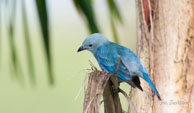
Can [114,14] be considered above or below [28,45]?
above

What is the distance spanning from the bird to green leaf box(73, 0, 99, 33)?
205 millimetres

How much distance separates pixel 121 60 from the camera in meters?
1.24

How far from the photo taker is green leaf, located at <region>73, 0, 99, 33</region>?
163 cm

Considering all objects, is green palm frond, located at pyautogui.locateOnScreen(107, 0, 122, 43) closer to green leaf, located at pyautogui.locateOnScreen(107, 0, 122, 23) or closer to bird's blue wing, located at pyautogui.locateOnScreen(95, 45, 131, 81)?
green leaf, located at pyautogui.locateOnScreen(107, 0, 122, 23)

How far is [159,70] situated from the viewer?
4.70ft

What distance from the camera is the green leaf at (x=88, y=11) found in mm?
1628

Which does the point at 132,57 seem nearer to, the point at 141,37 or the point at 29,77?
the point at 141,37

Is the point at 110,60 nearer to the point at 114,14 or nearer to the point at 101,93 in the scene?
the point at 101,93

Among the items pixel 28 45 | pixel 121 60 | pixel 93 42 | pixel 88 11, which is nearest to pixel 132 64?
pixel 121 60

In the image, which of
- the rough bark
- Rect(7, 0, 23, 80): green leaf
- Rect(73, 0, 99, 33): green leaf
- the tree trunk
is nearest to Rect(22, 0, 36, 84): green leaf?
Rect(7, 0, 23, 80): green leaf

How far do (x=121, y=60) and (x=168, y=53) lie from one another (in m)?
0.25

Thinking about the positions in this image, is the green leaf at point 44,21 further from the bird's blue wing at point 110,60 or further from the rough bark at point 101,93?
the rough bark at point 101,93

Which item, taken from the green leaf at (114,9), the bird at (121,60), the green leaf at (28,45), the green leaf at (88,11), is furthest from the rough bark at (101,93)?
the green leaf at (28,45)

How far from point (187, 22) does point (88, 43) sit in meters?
0.36
